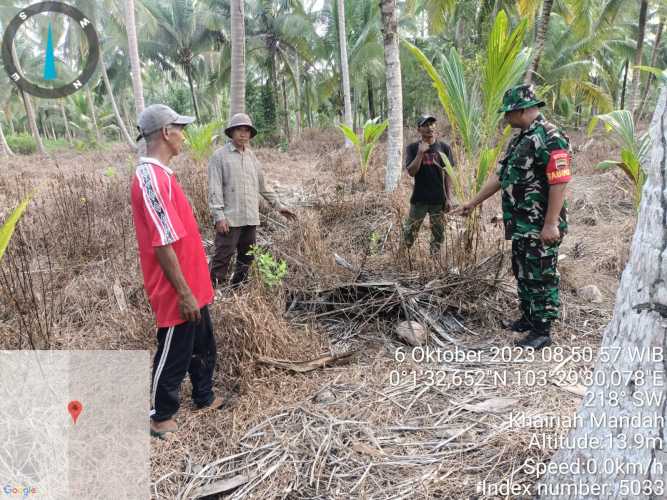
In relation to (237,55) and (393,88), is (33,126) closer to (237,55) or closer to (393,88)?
(237,55)

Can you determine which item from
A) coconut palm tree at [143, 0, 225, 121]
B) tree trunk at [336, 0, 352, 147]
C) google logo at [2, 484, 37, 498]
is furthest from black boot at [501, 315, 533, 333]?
coconut palm tree at [143, 0, 225, 121]

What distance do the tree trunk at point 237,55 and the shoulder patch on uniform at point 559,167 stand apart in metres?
5.18

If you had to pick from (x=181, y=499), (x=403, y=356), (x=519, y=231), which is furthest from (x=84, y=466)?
(x=519, y=231)

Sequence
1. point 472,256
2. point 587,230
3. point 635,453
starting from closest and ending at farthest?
point 635,453 < point 472,256 < point 587,230

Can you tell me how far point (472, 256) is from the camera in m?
3.23

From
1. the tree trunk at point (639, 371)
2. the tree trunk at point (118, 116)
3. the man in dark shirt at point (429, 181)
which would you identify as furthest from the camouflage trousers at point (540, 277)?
the tree trunk at point (118, 116)

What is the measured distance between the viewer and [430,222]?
382 cm

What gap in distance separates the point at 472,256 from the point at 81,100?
2956 cm

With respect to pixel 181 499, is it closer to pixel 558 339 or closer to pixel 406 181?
pixel 558 339

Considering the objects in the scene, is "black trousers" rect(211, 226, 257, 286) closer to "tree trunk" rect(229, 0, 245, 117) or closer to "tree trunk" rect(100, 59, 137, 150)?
"tree trunk" rect(229, 0, 245, 117)

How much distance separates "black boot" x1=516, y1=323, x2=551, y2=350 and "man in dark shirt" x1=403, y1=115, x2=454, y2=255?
3.64 ft

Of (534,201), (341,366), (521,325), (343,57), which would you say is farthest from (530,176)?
(343,57)

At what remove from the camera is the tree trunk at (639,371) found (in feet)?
3.76

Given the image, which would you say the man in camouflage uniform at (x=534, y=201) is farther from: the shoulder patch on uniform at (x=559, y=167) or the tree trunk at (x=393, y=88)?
the tree trunk at (x=393, y=88)
